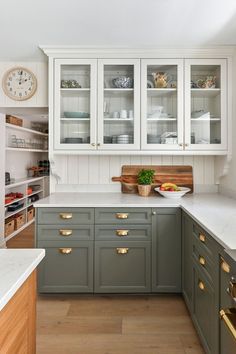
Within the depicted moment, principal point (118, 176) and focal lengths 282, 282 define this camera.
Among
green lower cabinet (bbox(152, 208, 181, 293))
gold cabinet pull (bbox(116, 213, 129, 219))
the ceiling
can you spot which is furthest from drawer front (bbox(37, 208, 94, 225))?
the ceiling

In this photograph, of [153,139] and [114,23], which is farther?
[153,139]

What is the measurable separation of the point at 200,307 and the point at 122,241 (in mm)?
875

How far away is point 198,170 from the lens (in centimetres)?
315

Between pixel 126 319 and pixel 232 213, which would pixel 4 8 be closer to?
pixel 232 213

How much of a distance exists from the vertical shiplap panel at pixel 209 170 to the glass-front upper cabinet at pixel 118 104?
88 centimetres

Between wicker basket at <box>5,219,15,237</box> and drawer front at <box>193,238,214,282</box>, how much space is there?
3.39m

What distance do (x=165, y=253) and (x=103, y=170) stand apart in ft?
3.81

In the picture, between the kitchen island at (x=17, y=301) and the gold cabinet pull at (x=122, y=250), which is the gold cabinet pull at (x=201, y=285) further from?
the kitchen island at (x=17, y=301)

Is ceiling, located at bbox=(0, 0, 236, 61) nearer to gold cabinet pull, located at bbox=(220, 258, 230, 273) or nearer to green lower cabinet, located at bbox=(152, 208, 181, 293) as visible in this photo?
green lower cabinet, located at bbox=(152, 208, 181, 293)

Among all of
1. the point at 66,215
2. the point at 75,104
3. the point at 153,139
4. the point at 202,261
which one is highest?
the point at 75,104

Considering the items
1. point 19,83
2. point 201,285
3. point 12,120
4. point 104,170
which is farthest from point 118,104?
point 12,120

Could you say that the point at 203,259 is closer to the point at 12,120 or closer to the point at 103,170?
the point at 103,170

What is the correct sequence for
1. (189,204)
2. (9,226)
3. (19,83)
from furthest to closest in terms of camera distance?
(9,226) → (19,83) → (189,204)

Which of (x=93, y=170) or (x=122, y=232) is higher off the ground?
(x=93, y=170)
